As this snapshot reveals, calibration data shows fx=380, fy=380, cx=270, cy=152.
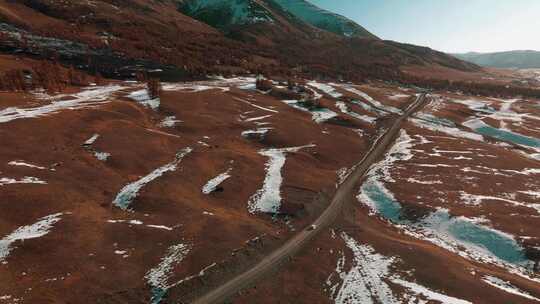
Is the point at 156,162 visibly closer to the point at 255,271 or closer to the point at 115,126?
the point at 115,126

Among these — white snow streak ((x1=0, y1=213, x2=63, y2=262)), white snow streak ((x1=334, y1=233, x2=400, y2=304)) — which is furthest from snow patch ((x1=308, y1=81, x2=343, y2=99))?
white snow streak ((x1=0, y1=213, x2=63, y2=262))

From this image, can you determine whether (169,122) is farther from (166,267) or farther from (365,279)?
(365,279)

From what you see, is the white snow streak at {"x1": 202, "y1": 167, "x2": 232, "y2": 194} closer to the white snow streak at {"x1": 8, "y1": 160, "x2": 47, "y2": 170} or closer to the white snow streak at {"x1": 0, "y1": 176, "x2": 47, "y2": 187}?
the white snow streak at {"x1": 0, "y1": 176, "x2": 47, "y2": 187}

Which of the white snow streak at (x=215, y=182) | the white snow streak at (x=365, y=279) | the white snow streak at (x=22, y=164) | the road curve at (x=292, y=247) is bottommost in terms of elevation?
the white snow streak at (x=365, y=279)

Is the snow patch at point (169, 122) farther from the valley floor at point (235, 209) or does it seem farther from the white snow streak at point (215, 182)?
the white snow streak at point (215, 182)

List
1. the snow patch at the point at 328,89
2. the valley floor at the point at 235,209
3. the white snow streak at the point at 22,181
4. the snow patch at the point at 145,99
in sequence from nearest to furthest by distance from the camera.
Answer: the valley floor at the point at 235,209 < the white snow streak at the point at 22,181 < the snow patch at the point at 145,99 < the snow patch at the point at 328,89

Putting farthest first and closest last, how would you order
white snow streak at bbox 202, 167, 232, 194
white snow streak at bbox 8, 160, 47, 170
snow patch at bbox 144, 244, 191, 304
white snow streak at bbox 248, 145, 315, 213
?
white snow streak at bbox 202, 167, 232, 194
white snow streak at bbox 248, 145, 315, 213
white snow streak at bbox 8, 160, 47, 170
snow patch at bbox 144, 244, 191, 304

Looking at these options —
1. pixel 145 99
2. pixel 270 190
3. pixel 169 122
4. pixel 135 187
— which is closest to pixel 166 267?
pixel 135 187

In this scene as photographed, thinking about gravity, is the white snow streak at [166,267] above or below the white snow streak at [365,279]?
above

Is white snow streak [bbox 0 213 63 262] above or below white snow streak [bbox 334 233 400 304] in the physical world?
above

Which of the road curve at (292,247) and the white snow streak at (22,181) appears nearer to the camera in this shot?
the road curve at (292,247)

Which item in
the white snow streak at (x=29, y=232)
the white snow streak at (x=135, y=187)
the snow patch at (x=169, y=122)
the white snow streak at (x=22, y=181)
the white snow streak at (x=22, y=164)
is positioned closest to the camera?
the white snow streak at (x=29, y=232)

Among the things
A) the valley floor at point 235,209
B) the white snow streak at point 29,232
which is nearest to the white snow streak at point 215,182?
the valley floor at point 235,209
